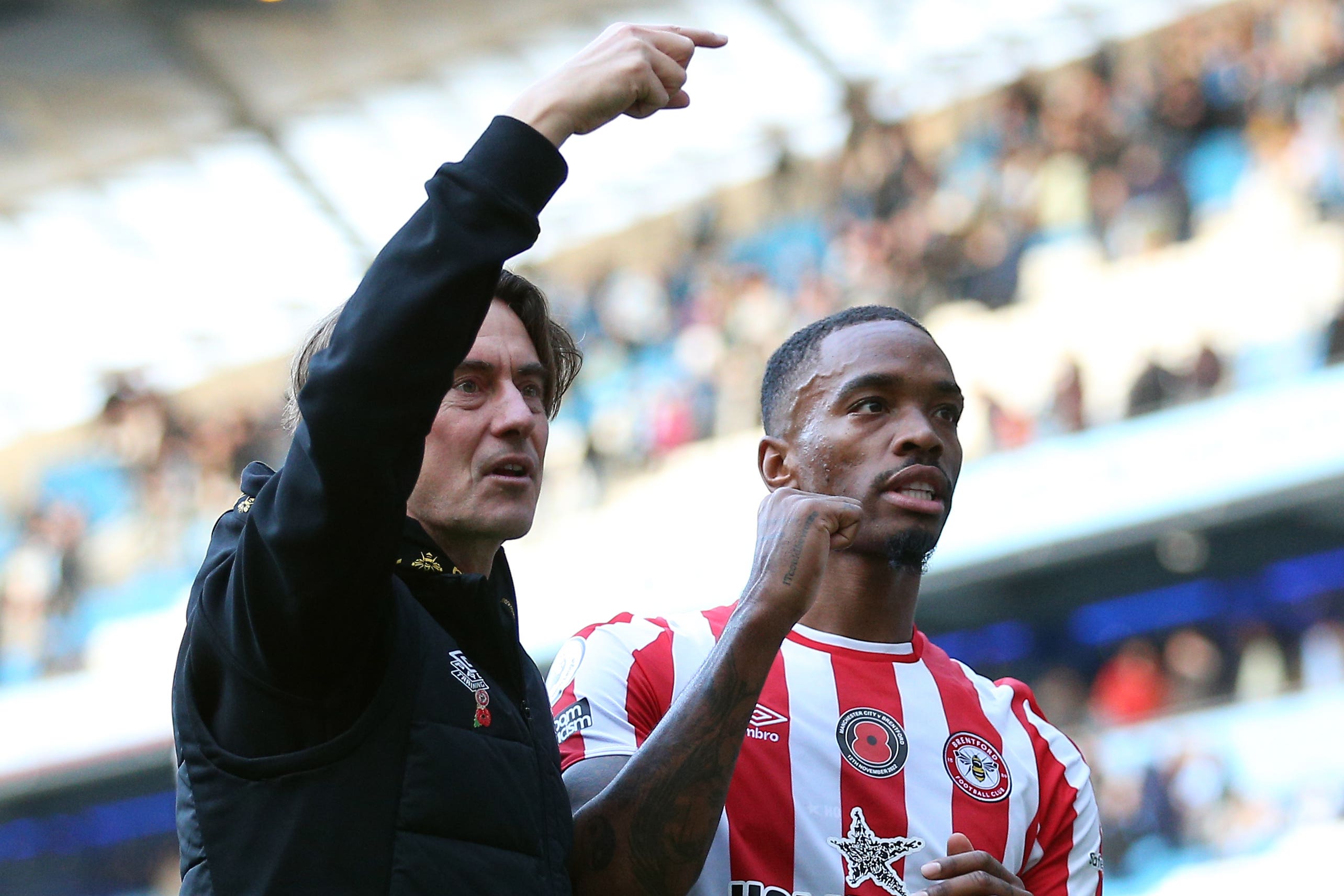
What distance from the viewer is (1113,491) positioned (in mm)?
12078

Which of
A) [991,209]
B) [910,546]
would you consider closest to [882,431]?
[910,546]

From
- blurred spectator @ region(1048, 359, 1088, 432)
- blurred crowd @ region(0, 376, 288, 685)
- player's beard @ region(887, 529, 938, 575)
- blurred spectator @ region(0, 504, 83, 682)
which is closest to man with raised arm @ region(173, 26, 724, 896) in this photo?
player's beard @ region(887, 529, 938, 575)

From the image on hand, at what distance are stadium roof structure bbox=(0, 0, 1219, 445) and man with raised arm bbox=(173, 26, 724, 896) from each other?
15.6m

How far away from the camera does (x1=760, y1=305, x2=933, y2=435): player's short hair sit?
325 centimetres

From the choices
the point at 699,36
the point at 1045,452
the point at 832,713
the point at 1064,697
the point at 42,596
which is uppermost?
the point at 42,596

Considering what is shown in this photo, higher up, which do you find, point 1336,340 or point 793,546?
point 1336,340

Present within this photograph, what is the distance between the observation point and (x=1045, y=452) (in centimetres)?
1234

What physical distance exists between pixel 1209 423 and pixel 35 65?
1371 centimetres

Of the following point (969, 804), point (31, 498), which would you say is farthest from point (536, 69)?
point (969, 804)

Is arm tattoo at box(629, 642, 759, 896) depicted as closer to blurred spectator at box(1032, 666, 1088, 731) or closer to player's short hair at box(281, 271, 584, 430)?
player's short hair at box(281, 271, 584, 430)

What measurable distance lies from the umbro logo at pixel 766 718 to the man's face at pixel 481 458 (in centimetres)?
75

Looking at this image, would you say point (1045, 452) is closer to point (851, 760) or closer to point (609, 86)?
point (851, 760)

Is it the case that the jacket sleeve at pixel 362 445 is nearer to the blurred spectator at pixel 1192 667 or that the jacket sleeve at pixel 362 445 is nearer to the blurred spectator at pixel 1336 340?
the blurred spectator at pixel 1192 667

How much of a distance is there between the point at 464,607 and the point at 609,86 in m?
0.72
